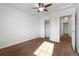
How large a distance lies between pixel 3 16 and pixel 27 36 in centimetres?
255

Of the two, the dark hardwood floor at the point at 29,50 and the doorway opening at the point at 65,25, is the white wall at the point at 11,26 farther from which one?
the doorway opening at the point at 65,25

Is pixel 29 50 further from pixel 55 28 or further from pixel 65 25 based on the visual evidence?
pixel 65 25

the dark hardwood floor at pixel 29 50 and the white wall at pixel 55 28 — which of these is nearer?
the dark hardwood floor at pixel 29 50

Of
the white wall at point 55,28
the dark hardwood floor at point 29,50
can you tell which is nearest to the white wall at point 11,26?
the dark hardwood floor at point 29,50

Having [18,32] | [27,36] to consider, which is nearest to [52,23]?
[27,36]

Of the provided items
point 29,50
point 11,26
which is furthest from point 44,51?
point 11,26

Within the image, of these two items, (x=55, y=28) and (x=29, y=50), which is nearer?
(x=29, y=50)

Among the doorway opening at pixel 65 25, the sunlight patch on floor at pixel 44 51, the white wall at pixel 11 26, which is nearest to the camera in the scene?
the sunlight patch on floor at pixel 44 51

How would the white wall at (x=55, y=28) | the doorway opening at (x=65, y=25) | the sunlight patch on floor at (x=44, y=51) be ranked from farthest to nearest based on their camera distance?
the doorway opening at (x=65, y=25) → the white wall at (x=55, y=28) → the sunlight patch on floor at (x=44, y=51)

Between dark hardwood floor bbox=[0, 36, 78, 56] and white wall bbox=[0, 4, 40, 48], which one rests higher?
white wall bbox=[0, 4, 40, 48]

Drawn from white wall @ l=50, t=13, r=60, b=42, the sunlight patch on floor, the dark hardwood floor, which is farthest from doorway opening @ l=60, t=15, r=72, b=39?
the sunlight patch on floor

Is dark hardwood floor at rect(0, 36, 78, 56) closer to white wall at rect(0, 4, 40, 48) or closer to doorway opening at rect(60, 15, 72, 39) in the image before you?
white wall at rect(0, 4, 40, 48)

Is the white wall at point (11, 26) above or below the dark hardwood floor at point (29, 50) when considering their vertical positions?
above

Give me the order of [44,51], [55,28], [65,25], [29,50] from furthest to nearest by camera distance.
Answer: [65,25]
[55,28]
[29,50]
[44,51]
